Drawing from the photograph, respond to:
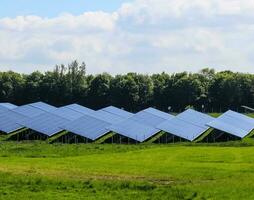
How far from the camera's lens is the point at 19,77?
144250mm

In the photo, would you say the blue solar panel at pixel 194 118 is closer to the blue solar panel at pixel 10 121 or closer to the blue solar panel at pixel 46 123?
the blue solar panel at pixel 46 123

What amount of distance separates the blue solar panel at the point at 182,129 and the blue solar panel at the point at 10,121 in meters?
17.9

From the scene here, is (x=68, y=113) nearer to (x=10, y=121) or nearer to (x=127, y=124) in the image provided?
(x=10, y=121)

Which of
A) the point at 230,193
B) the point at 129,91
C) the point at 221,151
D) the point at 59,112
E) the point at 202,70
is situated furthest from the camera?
the point at 202,70

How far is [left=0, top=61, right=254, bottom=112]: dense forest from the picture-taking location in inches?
5281

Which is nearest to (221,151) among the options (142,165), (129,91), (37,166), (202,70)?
(142,165)

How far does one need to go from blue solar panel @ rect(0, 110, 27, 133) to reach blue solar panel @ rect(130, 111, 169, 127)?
13642 mm

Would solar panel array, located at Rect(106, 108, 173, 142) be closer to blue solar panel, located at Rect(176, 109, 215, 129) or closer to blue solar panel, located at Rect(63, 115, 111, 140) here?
blue solar panel, located at Rect(63, 115, 111, 140)

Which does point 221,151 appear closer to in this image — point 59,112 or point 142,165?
point 142,165

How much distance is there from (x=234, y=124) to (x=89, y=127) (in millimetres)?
15856

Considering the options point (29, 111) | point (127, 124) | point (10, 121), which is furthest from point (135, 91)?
point (127, 124)

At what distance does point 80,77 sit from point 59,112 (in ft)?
229

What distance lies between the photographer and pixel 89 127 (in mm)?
64188

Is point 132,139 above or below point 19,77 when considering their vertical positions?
below
